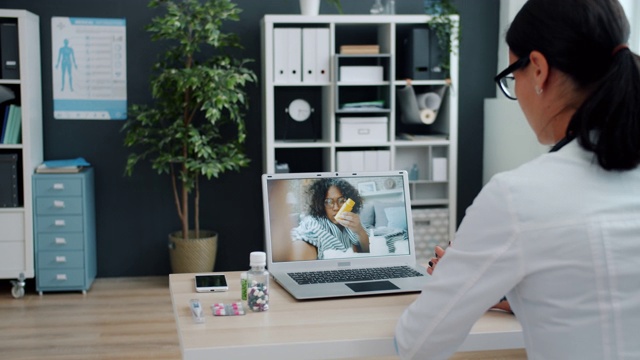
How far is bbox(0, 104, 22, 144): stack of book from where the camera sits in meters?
4.77

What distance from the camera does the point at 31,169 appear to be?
480cm

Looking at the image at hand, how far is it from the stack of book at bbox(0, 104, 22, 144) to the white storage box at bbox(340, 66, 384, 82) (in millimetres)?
1978

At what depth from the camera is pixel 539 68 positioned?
1.30 meters

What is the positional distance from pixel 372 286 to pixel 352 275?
0.40ft

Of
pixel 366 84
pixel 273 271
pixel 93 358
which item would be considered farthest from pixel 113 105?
pixel 273 271

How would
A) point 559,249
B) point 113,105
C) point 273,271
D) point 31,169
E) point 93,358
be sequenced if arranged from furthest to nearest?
point 113,105, point 31,169, point 93,358, point 273,271, point 559,249

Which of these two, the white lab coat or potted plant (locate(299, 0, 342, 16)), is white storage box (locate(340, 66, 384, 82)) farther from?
the white lab coat

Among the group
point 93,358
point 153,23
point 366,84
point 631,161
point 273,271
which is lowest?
point 93,358

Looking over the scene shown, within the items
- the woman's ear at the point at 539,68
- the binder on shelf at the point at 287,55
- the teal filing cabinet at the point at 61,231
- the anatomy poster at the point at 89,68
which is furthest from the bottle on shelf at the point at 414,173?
the woman's ear at the point at 539,68

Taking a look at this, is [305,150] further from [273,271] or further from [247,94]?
[273,271]

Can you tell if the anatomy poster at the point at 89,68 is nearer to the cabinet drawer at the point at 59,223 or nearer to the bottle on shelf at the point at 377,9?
the cabinet drawer at the point at 59,223

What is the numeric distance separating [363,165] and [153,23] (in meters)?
1.56

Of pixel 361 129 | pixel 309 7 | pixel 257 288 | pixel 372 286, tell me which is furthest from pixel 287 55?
pixel 257 288

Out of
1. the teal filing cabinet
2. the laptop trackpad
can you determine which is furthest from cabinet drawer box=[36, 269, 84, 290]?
the laptop trackpad
